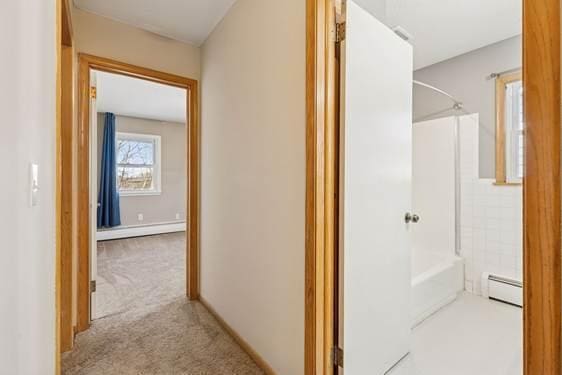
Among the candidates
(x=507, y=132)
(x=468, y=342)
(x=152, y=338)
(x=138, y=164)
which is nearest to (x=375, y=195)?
(x=468, y=342)

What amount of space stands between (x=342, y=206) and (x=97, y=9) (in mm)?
2241

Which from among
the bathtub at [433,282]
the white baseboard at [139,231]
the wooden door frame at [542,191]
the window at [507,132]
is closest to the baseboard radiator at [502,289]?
the bathtub at [433,282]

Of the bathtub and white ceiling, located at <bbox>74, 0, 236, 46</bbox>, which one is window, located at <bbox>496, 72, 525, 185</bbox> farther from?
white ceiling, located at <bbox>74, 0, 236, 46</bbox>

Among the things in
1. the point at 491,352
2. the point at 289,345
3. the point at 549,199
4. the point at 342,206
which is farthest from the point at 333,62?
the point at 491,352

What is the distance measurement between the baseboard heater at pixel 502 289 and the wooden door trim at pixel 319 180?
6.77 ft

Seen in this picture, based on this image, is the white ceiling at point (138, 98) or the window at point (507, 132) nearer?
the window at point (507, 132)

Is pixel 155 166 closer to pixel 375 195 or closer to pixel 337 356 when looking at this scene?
pixel 375 195

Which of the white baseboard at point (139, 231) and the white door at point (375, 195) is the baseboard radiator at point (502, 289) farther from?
the white baseboard at point (139, 231)

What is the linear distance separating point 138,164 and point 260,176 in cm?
499
